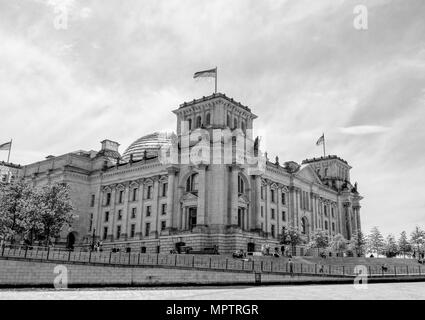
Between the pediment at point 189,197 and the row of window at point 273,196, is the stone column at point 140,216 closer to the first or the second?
the pediment at point 189,197

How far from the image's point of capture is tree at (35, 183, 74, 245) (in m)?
58.1

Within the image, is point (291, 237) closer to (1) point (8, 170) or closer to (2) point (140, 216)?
(2) point (140, 216)

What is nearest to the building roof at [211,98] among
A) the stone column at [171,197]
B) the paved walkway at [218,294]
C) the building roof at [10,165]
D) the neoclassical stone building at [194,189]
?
the neoclassical stone building at [194,189]

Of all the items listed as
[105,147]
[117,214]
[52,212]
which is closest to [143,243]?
[117,214]

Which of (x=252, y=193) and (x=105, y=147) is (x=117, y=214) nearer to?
(x=105, y=147)

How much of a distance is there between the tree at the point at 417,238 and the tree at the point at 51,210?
84225mm

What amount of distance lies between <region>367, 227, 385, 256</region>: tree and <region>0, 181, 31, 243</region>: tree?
74800mm

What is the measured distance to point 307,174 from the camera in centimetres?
9006

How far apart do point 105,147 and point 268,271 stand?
61.0 meters

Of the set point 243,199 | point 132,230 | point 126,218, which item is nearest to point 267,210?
point 243,199

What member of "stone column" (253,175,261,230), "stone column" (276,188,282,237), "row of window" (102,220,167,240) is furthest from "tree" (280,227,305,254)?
"row of window" (102,220,167,240)

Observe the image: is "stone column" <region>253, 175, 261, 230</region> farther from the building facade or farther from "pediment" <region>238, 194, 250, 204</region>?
the building facade

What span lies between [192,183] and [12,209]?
2605 centimetres

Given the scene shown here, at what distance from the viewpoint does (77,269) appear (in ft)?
110
